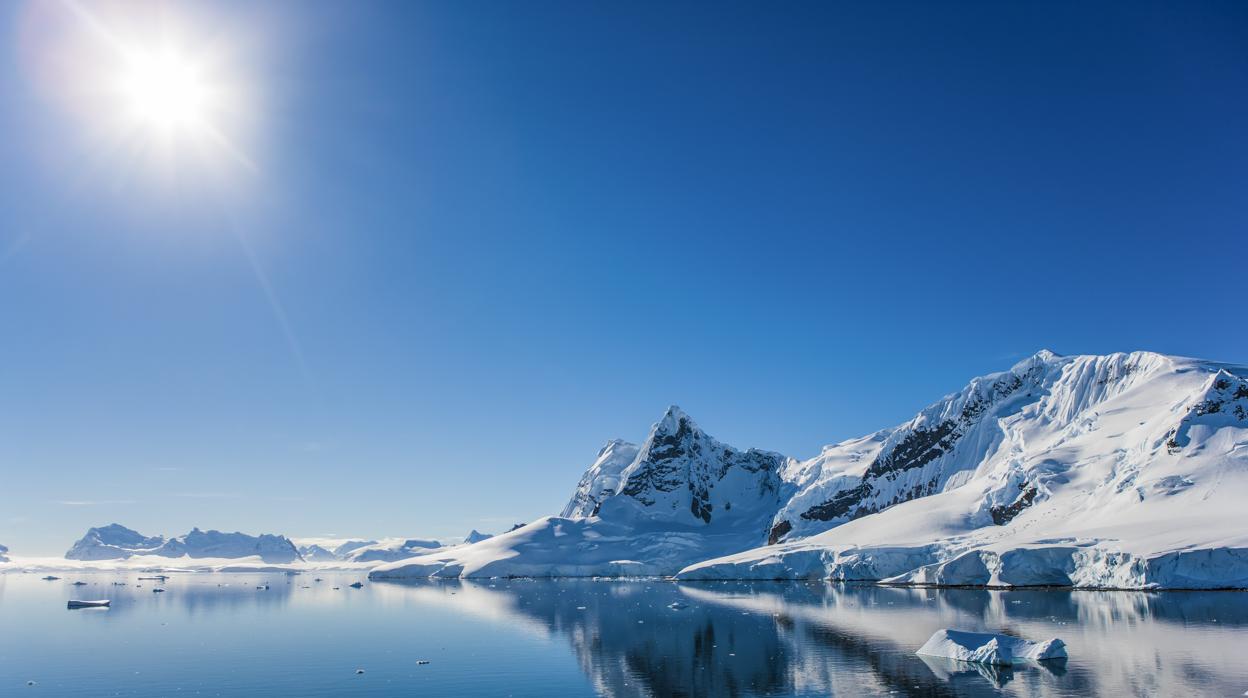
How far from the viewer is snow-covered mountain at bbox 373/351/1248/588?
91.4m

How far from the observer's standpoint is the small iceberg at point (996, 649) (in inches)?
1619

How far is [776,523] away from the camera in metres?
191

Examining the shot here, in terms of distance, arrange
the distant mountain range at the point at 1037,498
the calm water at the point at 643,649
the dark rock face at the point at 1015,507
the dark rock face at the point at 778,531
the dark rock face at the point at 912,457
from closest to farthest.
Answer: the calm water at the point at 643,649
the distant mountain range at the point at 1037,498
the dark rock face at the point at 1015,507
the dark rock face at the point at 912,457
the dark rock face at the point at 778,531

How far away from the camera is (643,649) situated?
53.9 metres

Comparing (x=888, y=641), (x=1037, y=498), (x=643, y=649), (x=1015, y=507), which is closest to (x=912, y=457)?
(x=1015, y=507)

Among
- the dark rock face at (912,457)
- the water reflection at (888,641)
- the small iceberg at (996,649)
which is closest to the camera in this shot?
the water reflection at (888,641)

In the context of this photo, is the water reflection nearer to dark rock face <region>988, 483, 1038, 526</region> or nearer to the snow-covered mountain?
the snow-covered mountain

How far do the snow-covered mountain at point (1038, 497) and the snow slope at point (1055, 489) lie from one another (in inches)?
10.4

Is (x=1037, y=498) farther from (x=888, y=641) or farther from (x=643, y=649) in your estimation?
(x=643, y=649)

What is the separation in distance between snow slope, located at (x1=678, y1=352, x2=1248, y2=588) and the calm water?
6003 mm

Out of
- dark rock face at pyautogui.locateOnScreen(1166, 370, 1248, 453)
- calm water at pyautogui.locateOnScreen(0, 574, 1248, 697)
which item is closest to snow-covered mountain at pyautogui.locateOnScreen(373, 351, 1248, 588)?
dark rock face at pyautogui.locateOnScreen(1166, 370, 1248, 453)

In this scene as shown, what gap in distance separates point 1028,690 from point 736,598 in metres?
70.9

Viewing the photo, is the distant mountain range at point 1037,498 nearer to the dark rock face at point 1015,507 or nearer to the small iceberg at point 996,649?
the dark rock face at point 1015,507

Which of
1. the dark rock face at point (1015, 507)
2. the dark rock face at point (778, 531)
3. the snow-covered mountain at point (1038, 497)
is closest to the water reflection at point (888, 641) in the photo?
the snow-covered mountain at point (1038, 497)
